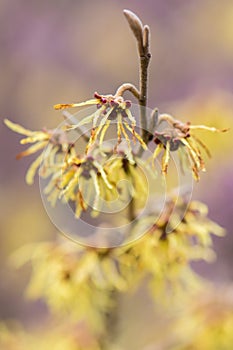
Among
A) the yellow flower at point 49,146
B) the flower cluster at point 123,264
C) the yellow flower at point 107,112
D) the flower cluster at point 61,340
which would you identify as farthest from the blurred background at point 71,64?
the yellow flower at point 107,112

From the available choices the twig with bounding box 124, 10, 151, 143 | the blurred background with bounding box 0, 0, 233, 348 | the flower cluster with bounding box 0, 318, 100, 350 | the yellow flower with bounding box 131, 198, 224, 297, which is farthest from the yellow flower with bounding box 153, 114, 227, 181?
the blurred background with bounding box 0, 0, 233, 348

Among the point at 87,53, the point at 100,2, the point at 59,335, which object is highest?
the point at 100,2

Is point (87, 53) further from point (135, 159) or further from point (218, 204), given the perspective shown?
point (135, 159)

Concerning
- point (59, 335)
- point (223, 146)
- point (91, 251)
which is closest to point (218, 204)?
point (223, 146)

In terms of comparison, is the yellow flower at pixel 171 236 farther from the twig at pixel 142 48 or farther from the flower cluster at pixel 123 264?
the twig at pixel 142 48

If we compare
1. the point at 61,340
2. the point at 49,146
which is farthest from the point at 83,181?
the point at 61,340

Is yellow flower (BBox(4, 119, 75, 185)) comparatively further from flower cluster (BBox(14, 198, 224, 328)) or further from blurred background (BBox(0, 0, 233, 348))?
blurred background (BBox(0, 0, 233, 348))

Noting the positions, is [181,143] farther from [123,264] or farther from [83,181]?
[123,264]

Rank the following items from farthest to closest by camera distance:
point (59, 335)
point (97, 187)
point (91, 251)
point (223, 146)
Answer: point (223, 146), point (59, 335), point (91, 251), point (97, 187)

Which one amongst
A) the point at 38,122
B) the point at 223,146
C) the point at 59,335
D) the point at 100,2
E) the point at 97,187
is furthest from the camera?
the point at 100,2
